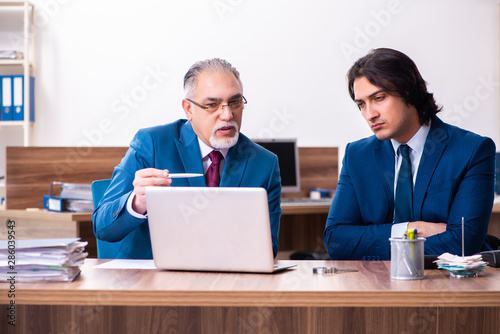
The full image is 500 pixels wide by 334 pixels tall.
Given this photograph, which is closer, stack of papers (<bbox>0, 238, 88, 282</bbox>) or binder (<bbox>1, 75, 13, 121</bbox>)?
stack of papers (<bbox>0, 238, 88, 282</bbox>)

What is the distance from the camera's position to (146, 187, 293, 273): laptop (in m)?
1.32

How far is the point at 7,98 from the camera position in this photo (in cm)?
475

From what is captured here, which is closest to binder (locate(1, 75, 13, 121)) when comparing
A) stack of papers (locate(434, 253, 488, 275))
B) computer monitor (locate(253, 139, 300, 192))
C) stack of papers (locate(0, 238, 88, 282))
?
computer monitor (locate(253, 139, 300, 192))

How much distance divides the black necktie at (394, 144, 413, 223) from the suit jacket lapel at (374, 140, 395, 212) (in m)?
0.03

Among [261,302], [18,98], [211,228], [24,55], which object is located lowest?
[261,302]

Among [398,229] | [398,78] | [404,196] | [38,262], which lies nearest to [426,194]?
[404,196]

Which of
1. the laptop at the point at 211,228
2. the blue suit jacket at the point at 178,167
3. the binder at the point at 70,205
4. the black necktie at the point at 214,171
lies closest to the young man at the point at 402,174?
Result: the blue suit jacket at the point at 178,167

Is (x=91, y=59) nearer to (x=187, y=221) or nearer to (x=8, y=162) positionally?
(x=8, y=162)

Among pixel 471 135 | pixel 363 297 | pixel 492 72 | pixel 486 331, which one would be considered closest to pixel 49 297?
pixel 363 297

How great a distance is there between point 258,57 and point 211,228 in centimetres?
391

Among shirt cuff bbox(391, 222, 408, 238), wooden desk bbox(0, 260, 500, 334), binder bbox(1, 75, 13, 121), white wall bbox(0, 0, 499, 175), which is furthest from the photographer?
white wall bbox(0, 0, 499, 175)

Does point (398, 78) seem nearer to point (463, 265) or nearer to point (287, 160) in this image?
point (463, 265)

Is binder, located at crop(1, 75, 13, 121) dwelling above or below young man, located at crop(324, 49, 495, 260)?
above

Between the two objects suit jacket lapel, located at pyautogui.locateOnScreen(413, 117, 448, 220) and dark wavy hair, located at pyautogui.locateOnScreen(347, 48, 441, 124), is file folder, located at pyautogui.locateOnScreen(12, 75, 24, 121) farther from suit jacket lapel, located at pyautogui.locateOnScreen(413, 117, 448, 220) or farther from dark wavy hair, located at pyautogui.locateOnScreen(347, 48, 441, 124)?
suit jacket lapel, located at pyautogui.locateOnScreen(413, 117, 448, 220)
